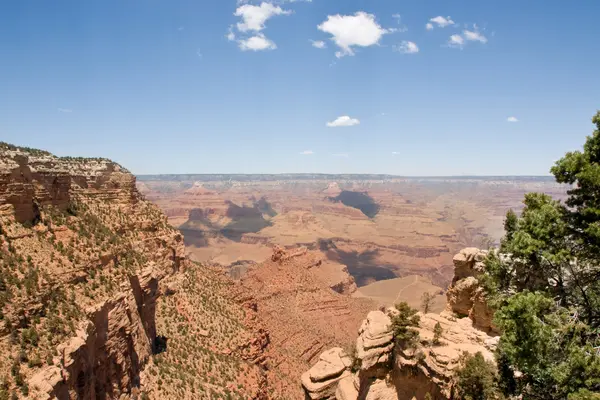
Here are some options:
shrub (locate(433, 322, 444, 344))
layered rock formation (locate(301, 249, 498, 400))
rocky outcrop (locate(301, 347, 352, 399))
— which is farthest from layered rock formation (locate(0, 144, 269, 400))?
shrub (locate(433, 322, 444, 344))

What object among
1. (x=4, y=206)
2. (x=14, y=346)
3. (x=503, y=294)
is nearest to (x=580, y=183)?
(x=503, y=294)

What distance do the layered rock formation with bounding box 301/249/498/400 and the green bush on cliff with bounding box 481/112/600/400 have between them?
5.36m

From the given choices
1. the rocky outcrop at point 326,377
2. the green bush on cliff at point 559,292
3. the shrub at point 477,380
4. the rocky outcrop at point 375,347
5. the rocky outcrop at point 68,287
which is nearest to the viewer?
the green bush on cliff at point 559,292

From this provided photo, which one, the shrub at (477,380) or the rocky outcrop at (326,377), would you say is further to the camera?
the rocky outcrop at (326,377)

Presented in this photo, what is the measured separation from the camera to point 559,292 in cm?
1225

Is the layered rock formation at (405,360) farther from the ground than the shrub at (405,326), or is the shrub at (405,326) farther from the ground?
the shrub at (405,326)

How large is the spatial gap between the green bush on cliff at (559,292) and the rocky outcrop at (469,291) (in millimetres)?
8813

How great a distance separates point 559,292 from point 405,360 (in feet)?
32.9

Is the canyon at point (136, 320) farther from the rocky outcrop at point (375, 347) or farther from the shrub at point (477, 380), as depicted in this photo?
the shrub at point (477, 380)

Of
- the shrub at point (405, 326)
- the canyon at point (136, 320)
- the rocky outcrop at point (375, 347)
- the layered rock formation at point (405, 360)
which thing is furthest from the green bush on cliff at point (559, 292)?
the rocky outcrop at point (375, 347)

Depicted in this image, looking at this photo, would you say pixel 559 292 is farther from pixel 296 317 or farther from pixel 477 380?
pixel 296 317

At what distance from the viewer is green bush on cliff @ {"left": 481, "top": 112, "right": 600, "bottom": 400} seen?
10.5 m

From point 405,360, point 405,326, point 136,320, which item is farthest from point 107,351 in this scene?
point 405,326

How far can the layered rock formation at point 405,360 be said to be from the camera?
18.4 metres
